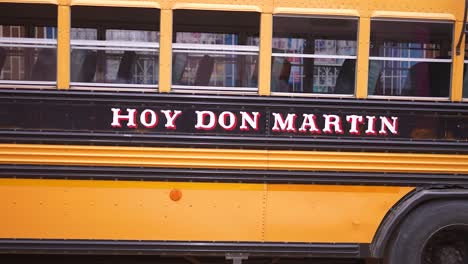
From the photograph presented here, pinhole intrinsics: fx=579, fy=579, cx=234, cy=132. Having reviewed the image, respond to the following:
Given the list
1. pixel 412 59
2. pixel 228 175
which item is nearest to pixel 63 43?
pixel 228 175

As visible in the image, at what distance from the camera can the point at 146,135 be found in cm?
390

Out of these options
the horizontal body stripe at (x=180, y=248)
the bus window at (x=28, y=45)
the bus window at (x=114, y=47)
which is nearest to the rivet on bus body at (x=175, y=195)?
the horizontal body stripe at (x=180, y=248)

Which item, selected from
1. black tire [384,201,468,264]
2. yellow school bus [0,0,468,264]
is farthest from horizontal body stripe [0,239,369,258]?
black tire [384,201,468,264]

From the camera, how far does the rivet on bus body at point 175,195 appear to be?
3935 millimetres

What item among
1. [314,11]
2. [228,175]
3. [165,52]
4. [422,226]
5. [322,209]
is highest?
[314,11]

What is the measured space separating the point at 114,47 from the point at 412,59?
207 centimetres

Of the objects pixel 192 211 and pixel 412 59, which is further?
pixel 412 59

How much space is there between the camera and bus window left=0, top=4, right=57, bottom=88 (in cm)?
390

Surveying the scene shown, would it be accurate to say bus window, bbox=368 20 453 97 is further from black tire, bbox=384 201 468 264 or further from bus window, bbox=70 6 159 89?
bus window, bbox=70 6 159 89

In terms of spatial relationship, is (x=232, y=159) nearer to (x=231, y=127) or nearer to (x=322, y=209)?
(x=231, y=127)

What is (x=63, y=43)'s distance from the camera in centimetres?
387

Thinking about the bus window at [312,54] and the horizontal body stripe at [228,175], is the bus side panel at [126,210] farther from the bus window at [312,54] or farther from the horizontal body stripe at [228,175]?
the bus window at [312,54]

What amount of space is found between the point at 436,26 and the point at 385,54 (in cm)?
41

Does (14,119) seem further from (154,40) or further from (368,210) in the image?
(368,210)
